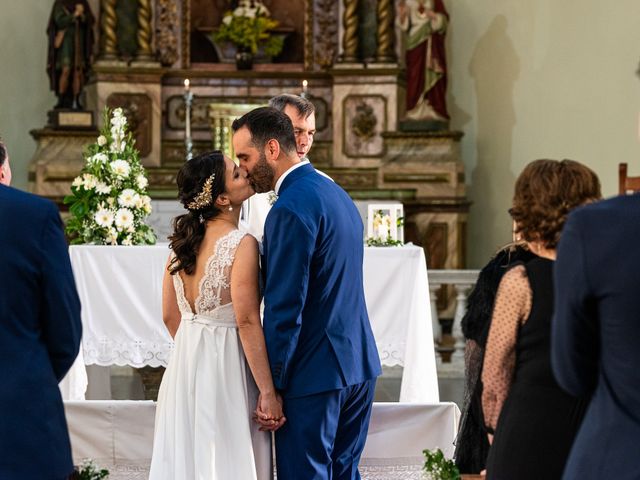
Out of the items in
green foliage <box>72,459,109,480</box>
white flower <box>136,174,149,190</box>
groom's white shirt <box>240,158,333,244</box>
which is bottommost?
green foliage <box>72,459,109,480</box>

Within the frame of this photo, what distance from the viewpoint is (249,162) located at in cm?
362

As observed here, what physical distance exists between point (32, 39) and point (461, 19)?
464cm

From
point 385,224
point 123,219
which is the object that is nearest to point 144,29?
point 123,219

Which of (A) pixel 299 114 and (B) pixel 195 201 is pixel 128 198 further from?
(B) pixel 195 201

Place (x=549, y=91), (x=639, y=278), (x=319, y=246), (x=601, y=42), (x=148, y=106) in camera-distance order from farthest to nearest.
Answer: (x=148, y=106)
(x=549, y=91)
(x=601, y=42)
(x=319, y=246)
(x=639, y=278)

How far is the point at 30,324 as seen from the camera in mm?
2734

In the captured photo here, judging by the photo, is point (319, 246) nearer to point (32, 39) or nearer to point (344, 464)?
point (344, 464)

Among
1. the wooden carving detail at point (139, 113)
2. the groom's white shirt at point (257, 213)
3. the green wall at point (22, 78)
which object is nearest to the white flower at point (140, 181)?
the groom's white shirt at point (257, 213)

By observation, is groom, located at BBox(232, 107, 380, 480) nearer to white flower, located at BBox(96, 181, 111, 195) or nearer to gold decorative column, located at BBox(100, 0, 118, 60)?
white flower, located at BBox(96, 181, 111, 195)

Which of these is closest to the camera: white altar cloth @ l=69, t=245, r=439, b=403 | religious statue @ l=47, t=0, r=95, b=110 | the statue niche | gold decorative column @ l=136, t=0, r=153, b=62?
white altar cloth @ l=69, t=245, r=439, b=403

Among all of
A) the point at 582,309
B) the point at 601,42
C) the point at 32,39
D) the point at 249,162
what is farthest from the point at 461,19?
the point at 582,309

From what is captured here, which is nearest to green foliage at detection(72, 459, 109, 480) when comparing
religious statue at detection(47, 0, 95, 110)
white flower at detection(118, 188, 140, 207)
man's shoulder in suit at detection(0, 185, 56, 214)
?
man's shoulder in suit at detection(0, 185, 56, 214)

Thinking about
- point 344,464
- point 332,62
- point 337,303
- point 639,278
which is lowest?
point 344,464

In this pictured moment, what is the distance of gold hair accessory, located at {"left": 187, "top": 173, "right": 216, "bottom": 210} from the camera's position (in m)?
3.66
